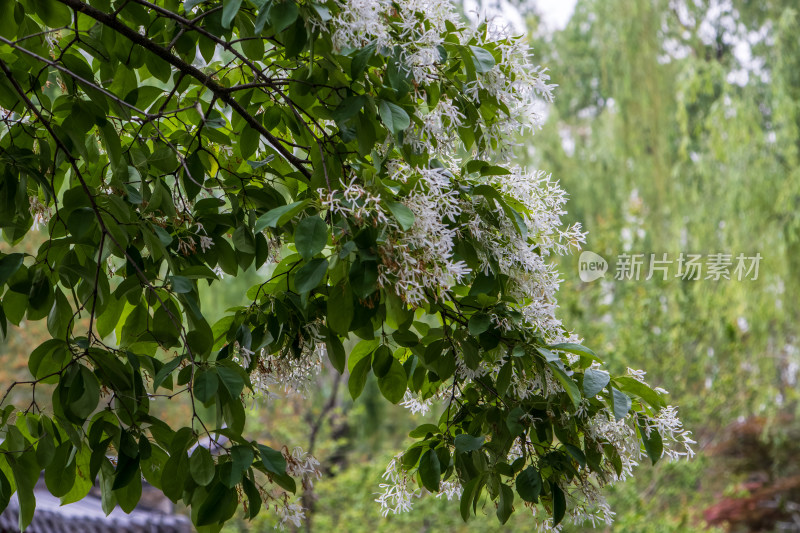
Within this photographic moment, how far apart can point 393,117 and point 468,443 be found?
44 cm

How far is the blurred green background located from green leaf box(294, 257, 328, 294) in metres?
2.83

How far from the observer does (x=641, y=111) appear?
4625mm

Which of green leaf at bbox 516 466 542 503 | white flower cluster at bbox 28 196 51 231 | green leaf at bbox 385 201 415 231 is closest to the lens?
green leaf at bbox 385 201 415 231

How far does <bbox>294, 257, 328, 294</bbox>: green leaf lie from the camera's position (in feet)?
2.97

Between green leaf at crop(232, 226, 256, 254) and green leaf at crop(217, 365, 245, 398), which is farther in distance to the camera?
green leaf at crop(232, 226, 256, 254)

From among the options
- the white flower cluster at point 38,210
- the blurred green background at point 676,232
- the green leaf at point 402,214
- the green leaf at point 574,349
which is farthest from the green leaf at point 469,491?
the blurred green background at point 676,232

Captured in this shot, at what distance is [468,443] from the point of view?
1088 millimetres

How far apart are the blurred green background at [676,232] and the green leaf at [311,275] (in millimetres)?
2834

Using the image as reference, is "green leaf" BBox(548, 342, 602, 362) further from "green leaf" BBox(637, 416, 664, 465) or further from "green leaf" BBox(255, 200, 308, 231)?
"green leaf" BBox(255, 200, 308, 231)

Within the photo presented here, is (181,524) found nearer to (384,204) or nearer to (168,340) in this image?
(168,340)

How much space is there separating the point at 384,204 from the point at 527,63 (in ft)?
1.19

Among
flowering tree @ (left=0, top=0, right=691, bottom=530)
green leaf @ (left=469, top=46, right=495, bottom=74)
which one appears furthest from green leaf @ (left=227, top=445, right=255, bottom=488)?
green leaf @ (left=469, top=46, right=495, bottom=74)

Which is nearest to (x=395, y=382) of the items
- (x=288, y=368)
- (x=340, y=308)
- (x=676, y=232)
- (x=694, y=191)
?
(x=288, y=368)

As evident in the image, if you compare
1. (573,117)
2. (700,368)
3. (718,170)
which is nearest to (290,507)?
(718,170)
